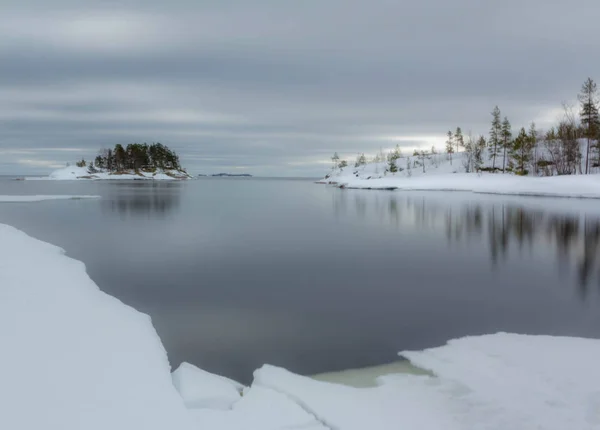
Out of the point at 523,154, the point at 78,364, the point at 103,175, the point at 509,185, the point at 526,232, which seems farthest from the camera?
the point at 103,175

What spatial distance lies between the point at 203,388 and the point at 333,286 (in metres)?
5.60

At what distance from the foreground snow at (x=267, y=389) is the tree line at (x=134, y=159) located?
6632 inches

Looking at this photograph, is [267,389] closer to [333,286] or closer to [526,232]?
[333,286]

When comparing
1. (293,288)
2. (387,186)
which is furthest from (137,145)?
(293,288)

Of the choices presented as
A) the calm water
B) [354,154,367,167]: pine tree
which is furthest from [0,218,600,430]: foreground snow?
[354,154,367,167]: pine tree

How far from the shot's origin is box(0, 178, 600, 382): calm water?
6.80m

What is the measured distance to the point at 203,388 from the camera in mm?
5035

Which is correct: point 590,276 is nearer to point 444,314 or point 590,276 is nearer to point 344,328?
point 444,314

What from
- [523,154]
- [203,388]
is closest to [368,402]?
[203,388]

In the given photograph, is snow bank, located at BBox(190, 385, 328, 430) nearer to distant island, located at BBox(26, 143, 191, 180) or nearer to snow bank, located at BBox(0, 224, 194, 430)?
snow bank, located at BBox(0, 224, 194, 430)

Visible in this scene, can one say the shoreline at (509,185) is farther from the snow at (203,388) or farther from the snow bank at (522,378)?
the snow at (203,388)

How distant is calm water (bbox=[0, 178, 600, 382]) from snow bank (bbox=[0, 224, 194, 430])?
73 centimetres

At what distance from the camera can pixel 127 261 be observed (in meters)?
13.2

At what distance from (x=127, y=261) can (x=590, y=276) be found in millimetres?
13299
